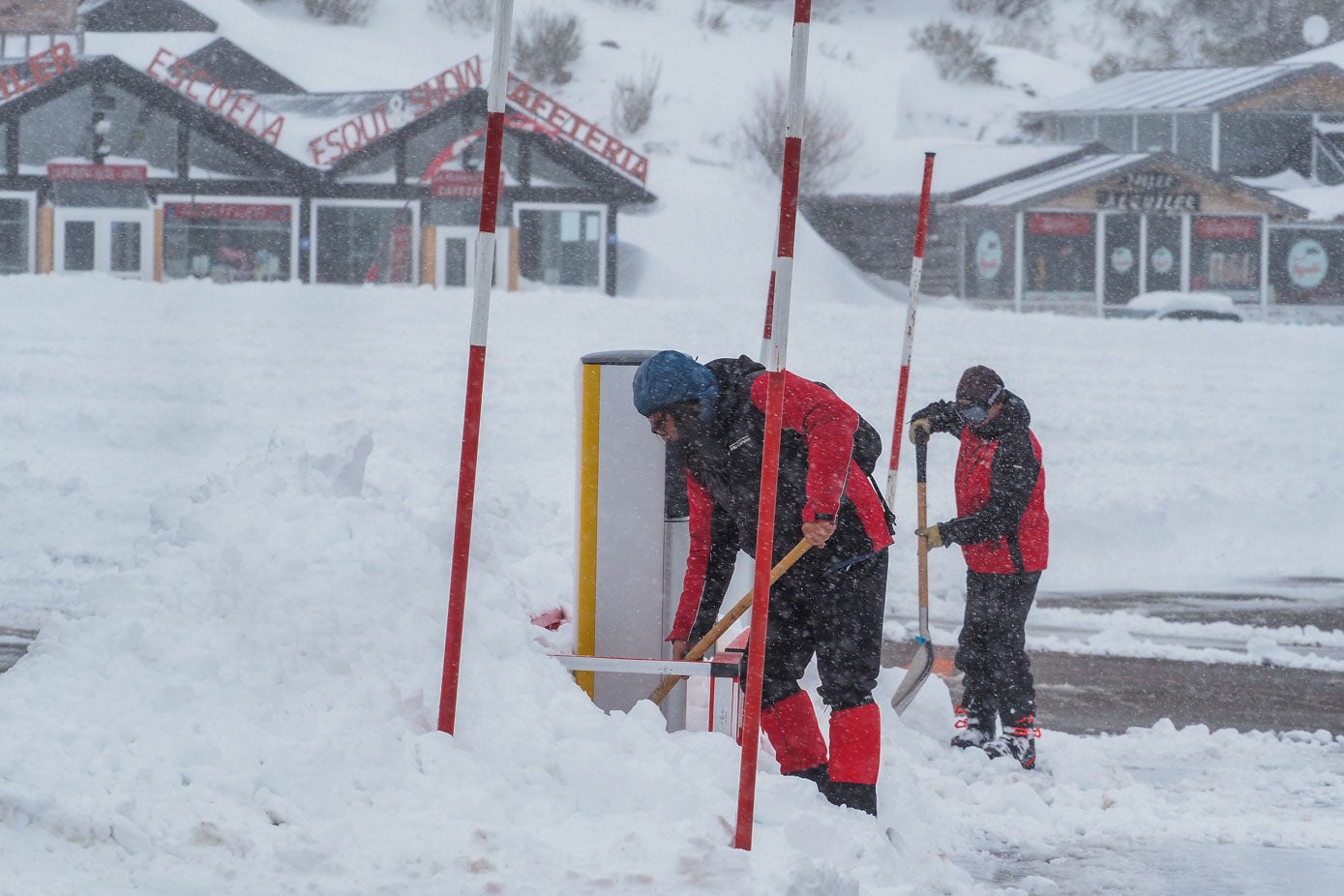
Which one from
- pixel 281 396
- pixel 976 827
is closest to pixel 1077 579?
pixel 976 827

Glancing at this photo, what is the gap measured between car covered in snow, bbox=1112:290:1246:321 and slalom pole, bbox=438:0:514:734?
29927mm

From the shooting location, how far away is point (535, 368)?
64.5ft

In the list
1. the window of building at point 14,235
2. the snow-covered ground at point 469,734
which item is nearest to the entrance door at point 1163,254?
the snow-covered ground at point 469,734

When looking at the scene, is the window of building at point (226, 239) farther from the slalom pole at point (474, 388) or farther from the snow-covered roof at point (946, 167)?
the slalom pole at point (474, 388)

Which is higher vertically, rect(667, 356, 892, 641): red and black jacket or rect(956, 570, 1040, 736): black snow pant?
rect(667, 356, 892, 641): red and black jacket

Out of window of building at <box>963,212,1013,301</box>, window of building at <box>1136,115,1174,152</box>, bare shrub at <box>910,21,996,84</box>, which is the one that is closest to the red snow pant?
window of building at <box>963,212,1013,301</box>

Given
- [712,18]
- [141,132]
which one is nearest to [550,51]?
[712,18]

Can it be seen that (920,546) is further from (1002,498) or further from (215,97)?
(215,97)

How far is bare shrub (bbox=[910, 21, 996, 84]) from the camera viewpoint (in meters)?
60.7

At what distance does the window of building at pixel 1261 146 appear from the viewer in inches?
1645

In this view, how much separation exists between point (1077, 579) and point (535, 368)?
31.4 ft

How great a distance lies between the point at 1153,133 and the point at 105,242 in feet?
91.1

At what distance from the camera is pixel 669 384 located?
4.24m

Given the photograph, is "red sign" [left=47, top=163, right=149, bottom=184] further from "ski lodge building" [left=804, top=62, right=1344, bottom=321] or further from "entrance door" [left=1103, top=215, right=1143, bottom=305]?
"entrance door" [left=1103, top=215, right=1143, bottom=305]
